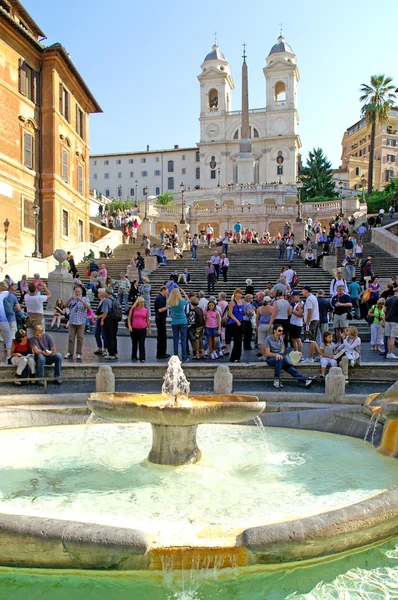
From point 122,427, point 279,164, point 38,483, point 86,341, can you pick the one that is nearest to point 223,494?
point 38,483

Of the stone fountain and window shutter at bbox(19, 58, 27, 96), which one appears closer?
the stone fountain

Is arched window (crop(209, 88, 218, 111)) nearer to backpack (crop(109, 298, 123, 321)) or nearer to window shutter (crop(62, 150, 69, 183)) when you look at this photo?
Answer: window shutter (crop(62, 150, 69, 183))

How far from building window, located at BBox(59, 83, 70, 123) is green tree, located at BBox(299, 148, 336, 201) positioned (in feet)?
122

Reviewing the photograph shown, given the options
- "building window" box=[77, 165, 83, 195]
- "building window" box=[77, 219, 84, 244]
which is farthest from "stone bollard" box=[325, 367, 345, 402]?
"building window" box=[77, 165, 83, 195]

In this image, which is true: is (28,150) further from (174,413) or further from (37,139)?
(174,413)

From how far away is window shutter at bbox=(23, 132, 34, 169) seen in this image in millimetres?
28541

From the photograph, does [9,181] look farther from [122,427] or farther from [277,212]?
[277,212]

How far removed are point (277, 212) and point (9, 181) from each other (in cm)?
2879

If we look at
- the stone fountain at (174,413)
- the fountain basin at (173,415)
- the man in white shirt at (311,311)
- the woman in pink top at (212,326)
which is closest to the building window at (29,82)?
the woman in pink top at (212,326)

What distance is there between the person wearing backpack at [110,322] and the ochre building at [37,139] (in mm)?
14160

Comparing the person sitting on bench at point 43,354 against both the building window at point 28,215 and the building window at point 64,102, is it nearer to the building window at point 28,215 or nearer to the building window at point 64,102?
the building window at point 28,215

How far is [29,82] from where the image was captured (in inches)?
1137

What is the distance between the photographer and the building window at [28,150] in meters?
28.5

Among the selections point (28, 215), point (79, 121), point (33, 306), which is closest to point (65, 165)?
point (79, 121)
